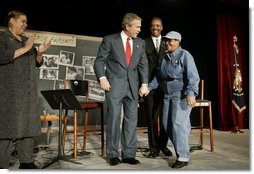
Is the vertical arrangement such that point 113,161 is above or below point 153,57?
below

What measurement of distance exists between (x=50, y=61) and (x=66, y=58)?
0.28m

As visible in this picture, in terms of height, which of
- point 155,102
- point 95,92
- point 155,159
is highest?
point 95,92

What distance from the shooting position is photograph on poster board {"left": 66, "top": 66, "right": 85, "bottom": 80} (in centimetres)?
541

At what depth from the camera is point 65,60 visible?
5.37m

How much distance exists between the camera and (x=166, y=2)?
5.85 metres

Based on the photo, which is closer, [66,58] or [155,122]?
[155,122]

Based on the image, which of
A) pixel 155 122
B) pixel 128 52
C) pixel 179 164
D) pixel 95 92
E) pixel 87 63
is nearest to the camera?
pixel 179 164

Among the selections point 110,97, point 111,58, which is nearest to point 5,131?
point 110,97

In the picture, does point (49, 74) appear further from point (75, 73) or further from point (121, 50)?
point (121, 50)

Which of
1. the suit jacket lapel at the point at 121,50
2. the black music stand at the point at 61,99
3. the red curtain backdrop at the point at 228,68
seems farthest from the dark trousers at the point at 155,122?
the red curtain backdrop at the point at 228,68

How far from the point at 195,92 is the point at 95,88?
3.01 meters

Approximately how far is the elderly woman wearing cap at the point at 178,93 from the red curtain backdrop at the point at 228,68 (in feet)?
10.7

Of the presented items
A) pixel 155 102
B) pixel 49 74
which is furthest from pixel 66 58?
pixel 155 102

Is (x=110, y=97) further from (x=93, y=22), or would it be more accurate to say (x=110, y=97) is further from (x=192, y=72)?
(x=93, y=22)
